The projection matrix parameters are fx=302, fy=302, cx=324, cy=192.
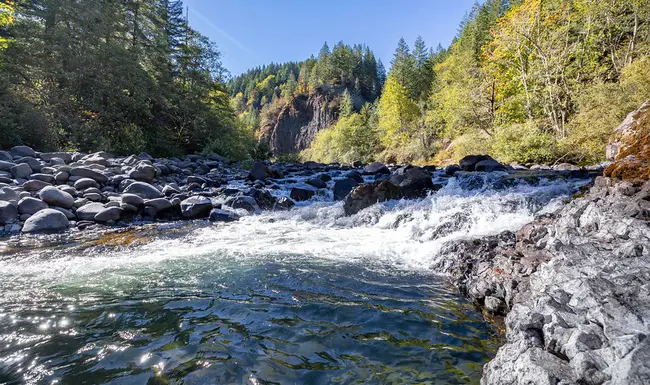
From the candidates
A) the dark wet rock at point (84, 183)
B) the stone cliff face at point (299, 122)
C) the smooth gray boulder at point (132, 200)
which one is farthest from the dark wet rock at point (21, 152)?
the stone cliff face at point (299, 122)

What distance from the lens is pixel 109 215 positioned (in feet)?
26.1

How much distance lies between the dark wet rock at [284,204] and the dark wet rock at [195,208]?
214 centimetres

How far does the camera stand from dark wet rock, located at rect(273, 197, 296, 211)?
10.1 m

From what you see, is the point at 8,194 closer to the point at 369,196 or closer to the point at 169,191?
the point at 169,191

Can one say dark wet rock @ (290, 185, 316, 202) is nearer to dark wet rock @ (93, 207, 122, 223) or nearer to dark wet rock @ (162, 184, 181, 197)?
dark wet rock @ (162, 184, 181, 197)

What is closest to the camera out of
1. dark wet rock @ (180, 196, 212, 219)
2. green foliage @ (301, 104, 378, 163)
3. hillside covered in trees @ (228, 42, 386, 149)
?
dark wet rock @ (180, 196, 212, 219)

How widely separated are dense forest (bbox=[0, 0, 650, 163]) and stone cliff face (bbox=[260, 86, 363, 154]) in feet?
168

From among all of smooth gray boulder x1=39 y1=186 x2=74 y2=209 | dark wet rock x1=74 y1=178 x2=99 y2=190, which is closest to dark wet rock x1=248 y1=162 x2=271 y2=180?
dark wet rock x1=74 y1=178 x2=99 y2=190

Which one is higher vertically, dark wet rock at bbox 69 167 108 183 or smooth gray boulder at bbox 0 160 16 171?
smooth gray boulder at bbox 0 160 16 171

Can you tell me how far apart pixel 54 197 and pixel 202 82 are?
18146mm

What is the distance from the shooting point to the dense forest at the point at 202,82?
13289 mm

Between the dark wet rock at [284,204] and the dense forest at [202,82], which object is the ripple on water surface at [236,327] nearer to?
the dark wet rock at [284,204]

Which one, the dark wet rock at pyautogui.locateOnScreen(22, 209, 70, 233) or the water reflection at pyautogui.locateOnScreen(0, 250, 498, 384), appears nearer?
the water reflection at pyautogui.locateOnScreen(0, 250, 498, 384)

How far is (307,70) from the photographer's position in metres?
90.4
